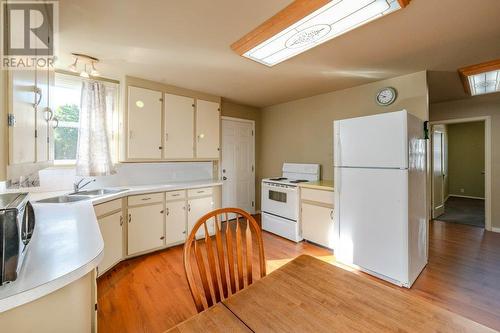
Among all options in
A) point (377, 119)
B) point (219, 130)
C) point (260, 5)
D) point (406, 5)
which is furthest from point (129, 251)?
point (406, 5)

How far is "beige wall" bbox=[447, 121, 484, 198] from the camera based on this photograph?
5.94m

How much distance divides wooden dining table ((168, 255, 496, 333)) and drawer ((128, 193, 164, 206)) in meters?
2.27

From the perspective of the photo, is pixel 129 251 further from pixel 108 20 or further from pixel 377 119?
pixel 377 119

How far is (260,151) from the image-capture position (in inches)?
192

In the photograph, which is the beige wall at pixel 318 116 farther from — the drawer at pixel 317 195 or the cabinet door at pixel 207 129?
the cabinet door at pixel 207 129

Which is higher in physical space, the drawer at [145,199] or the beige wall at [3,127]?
the beige wall at [3,127]

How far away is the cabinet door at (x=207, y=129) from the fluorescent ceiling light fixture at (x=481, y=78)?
10.9 feet

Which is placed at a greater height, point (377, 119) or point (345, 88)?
point (345, 88)

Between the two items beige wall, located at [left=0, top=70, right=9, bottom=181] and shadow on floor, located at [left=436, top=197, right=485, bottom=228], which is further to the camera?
shadow on floor, located at [left=436, top=197, right=485, bottom=228]

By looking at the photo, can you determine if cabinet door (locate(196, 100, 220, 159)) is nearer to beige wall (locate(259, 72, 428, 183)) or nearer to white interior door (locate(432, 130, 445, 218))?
beige wall (locate(259, 72, 428, 183))

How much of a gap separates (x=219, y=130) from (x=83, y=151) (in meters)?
1.98

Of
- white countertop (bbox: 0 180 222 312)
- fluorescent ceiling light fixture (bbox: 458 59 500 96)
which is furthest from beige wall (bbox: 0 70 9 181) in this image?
fluorescent ceiling light fixture (bbox: 458 59 500 96)

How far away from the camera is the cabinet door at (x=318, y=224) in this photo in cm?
291

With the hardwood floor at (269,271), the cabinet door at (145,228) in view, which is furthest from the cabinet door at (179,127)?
the hardwood floor at (269,271)
